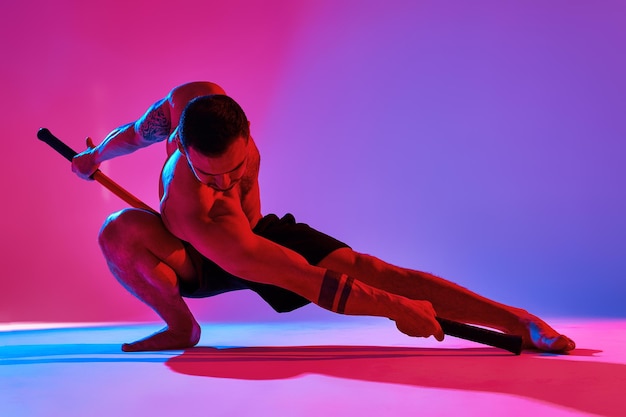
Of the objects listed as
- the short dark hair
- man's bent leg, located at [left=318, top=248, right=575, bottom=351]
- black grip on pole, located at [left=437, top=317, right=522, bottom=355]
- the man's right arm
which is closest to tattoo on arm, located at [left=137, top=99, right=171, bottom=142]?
the man's right arm

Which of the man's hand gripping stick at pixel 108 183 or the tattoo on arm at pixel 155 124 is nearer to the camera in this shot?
the tattoo on arm at pixel 155 124

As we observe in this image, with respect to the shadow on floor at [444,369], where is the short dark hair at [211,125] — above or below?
above

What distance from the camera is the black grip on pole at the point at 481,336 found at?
6.17 ft

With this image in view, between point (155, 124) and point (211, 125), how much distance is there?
0.68m

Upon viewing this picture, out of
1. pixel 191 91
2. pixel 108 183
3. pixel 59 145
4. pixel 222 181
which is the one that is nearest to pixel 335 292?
pixel 222 181

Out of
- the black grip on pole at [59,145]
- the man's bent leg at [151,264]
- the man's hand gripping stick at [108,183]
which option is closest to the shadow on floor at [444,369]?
the man's bent leg at [151,264]

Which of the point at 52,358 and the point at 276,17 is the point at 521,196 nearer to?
the point at 276,17

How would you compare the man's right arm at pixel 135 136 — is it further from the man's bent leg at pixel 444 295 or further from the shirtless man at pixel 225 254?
the man's bent leg at pixel 444 295

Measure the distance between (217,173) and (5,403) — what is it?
0.71 meters

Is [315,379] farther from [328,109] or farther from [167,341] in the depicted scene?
[328,109]

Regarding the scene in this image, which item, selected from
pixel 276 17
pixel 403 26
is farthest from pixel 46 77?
pixel 403 26

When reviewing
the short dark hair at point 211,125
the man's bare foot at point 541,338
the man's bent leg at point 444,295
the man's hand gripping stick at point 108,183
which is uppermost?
the man's hand gripping stick at point 108,183

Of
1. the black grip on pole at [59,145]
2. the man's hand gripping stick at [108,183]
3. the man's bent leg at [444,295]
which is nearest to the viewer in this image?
the man's bent leg at [444,295]

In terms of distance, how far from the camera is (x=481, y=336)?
192 centimetres
